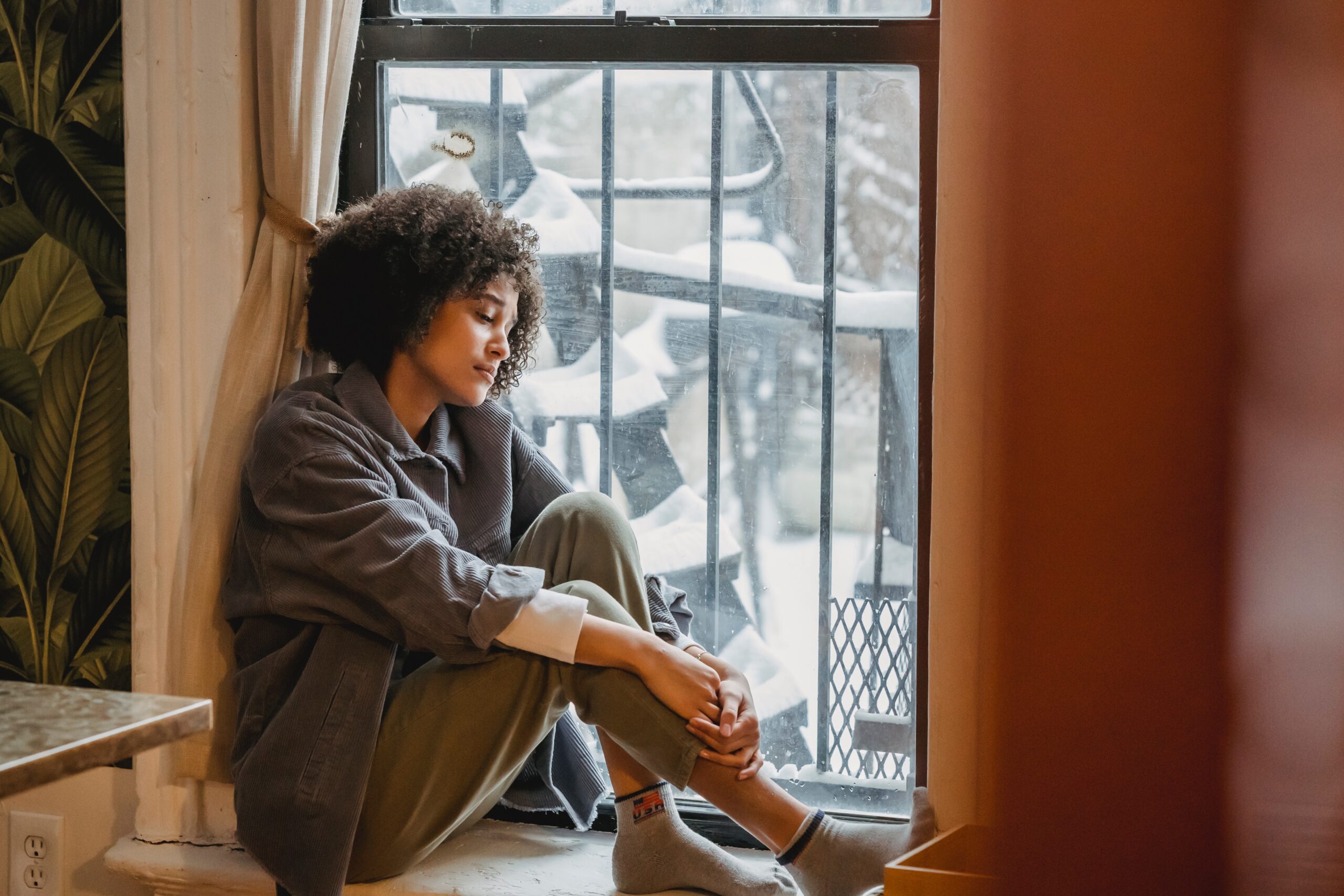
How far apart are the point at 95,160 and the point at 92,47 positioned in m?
0.16

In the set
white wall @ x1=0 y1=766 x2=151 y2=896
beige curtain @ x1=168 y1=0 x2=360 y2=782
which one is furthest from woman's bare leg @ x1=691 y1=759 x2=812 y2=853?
white wall @ x1=0 y1=766 x2=151 y2=896

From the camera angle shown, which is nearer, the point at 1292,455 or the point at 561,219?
the point at 1292,455

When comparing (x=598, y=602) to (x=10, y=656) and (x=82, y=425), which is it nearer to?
(x=82, y=425)

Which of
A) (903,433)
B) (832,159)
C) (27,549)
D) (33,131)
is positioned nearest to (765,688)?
(903,433)

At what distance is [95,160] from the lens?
1409 millimetres

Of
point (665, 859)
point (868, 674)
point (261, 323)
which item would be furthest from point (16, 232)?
point (868, 674)

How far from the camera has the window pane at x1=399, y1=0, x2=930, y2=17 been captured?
137 cm

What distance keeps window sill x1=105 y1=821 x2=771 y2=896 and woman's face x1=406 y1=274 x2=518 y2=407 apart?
2.00 ft

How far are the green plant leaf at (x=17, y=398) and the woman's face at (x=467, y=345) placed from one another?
2.02ft

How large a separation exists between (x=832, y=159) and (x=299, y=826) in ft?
3.57

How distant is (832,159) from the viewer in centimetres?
141

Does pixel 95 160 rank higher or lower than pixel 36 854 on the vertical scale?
higher

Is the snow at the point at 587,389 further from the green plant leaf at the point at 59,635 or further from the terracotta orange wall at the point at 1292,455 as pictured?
the terracotta orange wall at the point at 1292,455

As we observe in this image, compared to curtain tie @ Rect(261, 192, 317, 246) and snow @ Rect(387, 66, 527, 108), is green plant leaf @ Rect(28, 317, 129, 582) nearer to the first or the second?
curtain tie @ Rect(261, 192, 317, 246)
